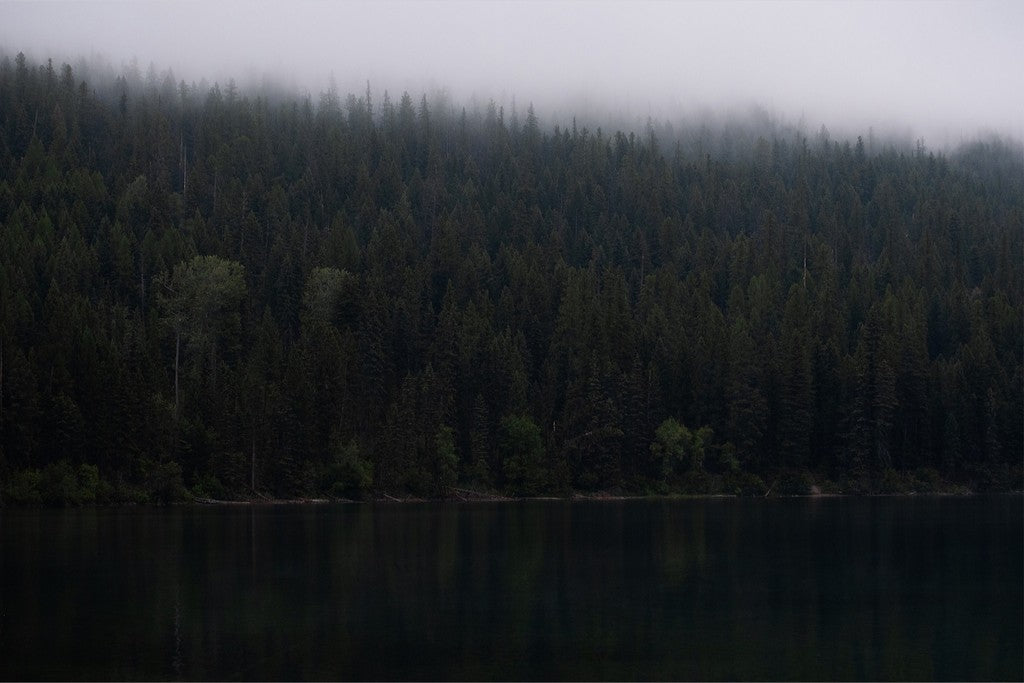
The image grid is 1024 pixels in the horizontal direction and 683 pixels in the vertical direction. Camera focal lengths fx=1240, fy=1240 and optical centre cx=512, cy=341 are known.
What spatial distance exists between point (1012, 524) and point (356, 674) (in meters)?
62.1

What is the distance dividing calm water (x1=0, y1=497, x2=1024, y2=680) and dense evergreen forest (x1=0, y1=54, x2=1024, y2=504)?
3579 cm

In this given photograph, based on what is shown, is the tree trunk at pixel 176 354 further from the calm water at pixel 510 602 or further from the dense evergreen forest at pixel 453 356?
the calm water at pixel 510 602

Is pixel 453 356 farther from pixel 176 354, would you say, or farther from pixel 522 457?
pixel 176 354

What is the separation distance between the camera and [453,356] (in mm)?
139500

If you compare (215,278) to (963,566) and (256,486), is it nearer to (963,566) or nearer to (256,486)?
(256,486)

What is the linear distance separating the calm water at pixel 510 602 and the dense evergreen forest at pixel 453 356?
35795 millimetres

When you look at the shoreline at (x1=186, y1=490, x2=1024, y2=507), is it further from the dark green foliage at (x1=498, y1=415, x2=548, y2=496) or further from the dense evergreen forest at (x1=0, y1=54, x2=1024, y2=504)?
the dark green foliage at (x1=498, y1=415, x2=548, y2=496)

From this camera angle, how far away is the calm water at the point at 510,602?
34.1 meters

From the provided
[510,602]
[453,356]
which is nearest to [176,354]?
[453,356]

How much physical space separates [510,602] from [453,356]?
312 feet

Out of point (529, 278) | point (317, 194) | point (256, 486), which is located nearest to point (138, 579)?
point (256, 486)

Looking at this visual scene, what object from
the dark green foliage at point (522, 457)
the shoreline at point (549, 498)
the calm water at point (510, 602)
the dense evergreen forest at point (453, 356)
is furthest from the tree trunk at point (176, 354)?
the calm water at point (510, 602)

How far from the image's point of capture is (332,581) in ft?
165

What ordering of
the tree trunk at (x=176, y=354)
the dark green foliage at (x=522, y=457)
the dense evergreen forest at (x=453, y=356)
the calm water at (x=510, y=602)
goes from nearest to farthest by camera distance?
the calm water at (x=510, y=602) < the dense evergreen forest at (x=453, y=356) < the dark green foliage at (x=522, y=457) < the tree trunk at (x=176, y=354)
